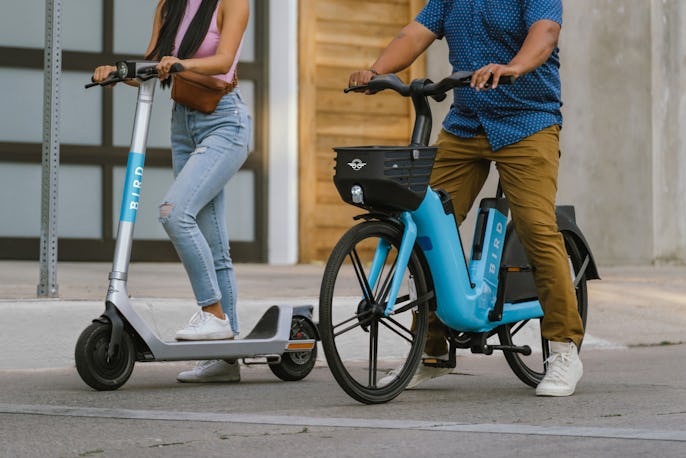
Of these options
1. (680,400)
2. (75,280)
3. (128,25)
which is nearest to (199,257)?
Answer: (680,400)

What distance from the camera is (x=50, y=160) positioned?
689cm

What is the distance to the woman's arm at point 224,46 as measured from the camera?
195 inches

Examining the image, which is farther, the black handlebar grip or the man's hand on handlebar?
the man's hand on handlebar

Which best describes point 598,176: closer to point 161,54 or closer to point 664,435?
point 161,54

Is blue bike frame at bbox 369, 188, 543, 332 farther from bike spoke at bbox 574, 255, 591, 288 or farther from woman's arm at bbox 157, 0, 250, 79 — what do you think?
woman's arm at bbox 157, 0, 250, 79

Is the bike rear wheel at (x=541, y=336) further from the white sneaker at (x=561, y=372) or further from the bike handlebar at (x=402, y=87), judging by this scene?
the bike handlebar at (x=402, y=87)

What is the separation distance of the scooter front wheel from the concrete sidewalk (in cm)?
125

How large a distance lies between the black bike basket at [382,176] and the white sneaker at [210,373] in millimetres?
1169

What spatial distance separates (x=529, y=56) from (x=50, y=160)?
309 cm

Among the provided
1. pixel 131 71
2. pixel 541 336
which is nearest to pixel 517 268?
pixel 541 336

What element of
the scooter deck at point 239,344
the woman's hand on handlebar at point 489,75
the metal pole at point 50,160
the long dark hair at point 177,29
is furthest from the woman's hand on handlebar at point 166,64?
the metal pole at point 50,160

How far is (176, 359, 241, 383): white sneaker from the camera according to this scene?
17.9 feet

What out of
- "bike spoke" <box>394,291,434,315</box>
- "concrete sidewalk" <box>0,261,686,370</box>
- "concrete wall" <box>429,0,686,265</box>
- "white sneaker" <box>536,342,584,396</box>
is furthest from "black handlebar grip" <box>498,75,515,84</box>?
"concrete wall" <box>429,0,686,265</box>

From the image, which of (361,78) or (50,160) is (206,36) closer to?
(361,78)
